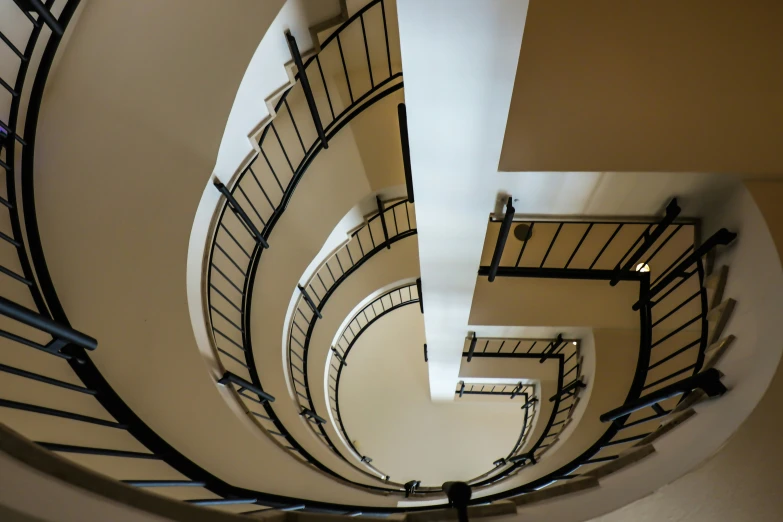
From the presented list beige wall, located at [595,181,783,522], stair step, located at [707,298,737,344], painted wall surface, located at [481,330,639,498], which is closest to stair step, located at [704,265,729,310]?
stair step, located at [707,298,737,344]

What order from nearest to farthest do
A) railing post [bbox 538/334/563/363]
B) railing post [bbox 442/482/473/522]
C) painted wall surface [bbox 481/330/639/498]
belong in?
railing post [bbox 442/482/473/522] → painted wall surface [bbox 481/330/639/498] → railing post [bbox 538/334/563/363]

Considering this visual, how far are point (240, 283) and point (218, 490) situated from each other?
2616 mm

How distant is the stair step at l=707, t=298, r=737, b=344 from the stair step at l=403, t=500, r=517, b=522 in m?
1.58

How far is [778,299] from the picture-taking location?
5.75ft

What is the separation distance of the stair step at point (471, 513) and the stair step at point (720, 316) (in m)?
1.58

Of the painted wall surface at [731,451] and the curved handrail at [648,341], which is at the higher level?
the curved handrail at [648,341]

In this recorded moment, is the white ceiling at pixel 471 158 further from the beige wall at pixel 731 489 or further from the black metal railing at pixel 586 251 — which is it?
the beige wall at pixel 731 489

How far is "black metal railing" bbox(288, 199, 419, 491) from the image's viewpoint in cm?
549

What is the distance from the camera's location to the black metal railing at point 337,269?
549cm

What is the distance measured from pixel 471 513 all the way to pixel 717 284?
201 centimetres

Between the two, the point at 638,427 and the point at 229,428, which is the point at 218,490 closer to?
the point at 229,428

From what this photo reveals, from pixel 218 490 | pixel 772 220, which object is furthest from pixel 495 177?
pixel 218 490


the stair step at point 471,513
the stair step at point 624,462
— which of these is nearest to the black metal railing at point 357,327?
the stair step at point 624,462

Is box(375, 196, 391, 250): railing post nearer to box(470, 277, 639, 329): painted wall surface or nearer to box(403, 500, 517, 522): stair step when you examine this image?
box(470, 277, 639, 329): painted wall surface
